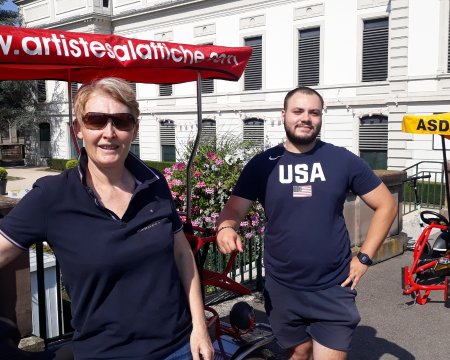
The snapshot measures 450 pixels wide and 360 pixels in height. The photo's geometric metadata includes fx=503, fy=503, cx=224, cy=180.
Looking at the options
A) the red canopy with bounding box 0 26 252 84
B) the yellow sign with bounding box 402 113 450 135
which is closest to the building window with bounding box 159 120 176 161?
the yellow sign with bounding box 402 113 450 135

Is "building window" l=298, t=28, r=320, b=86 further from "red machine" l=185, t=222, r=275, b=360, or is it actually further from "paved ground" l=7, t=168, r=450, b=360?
"red machine" l=185, t=222, r=275, b=360

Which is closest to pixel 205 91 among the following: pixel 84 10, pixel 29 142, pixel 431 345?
pixel 84 10

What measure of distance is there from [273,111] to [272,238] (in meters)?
22.2

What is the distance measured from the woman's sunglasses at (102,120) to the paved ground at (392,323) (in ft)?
7.80

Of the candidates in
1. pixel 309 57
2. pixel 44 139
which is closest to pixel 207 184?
pixel 309 57

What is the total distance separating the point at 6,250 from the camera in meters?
1.94

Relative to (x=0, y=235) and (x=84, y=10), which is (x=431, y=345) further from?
(x=84, y=10)

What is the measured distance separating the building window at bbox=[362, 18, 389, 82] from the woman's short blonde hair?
20.5m

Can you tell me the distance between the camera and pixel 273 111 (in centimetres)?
2481

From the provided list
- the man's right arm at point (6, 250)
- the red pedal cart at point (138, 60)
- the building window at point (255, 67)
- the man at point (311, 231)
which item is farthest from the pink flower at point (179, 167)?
the building window at point (255, 67)

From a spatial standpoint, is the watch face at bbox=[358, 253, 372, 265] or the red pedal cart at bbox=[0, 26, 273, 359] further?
the watch face at bbox=[358, 253, 372, 265]

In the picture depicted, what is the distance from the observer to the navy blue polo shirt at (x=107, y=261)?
193cm

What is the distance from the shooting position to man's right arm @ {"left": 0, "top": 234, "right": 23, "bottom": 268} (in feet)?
6.33

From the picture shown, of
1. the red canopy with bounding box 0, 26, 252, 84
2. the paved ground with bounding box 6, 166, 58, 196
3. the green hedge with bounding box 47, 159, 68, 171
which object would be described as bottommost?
the paved ground with bounding box 6, 166, 58, 196
